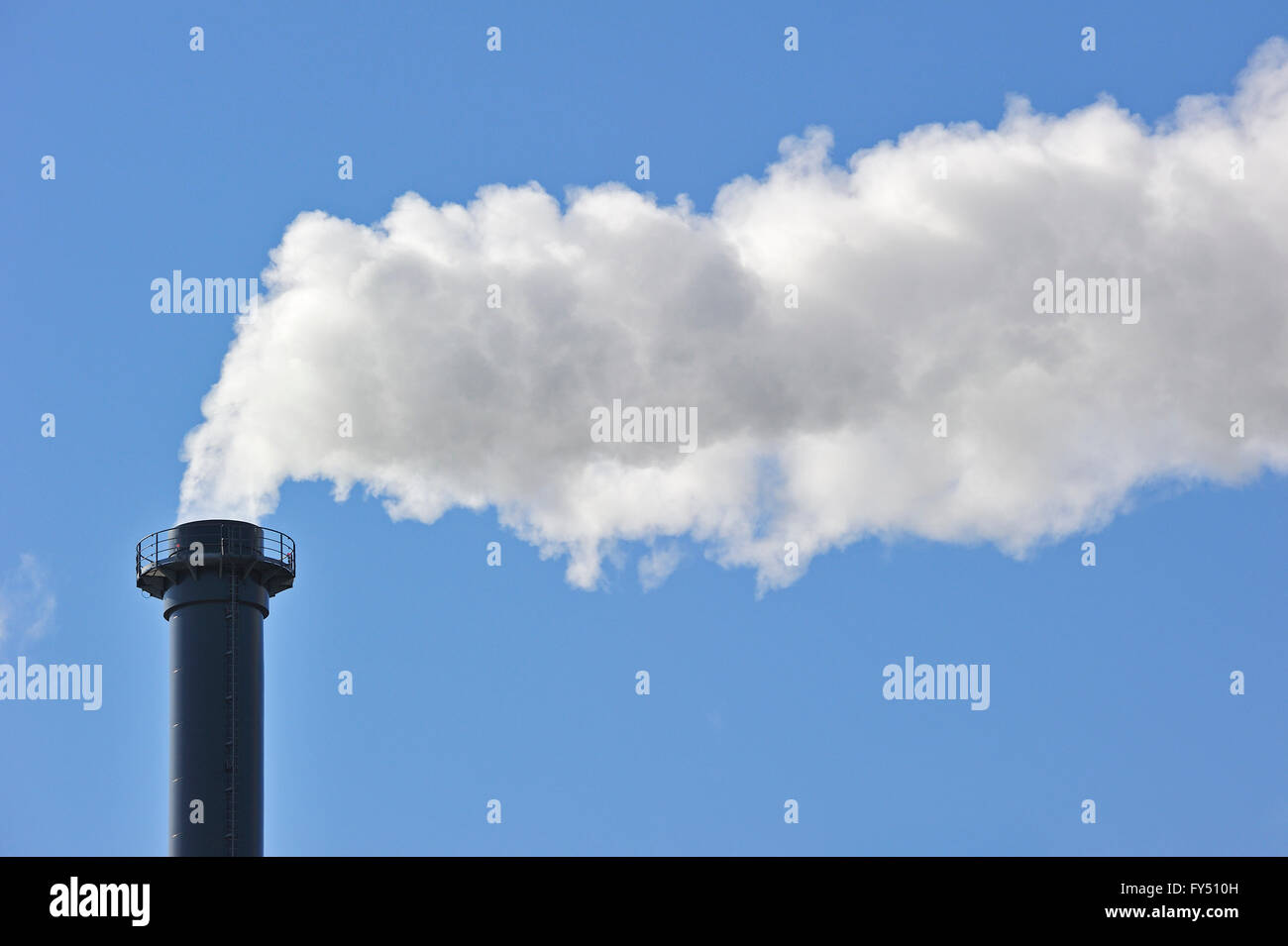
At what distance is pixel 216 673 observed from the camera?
70250 mm

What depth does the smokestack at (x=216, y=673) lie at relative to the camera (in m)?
68.4

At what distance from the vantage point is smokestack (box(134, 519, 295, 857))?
224 feet

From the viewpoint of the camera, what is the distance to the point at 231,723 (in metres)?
69.8

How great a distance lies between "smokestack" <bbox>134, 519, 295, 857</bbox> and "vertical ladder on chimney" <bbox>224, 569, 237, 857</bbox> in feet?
0.10

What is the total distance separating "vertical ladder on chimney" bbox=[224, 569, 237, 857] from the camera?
68.2 meters

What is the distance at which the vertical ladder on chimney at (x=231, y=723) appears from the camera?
224ft

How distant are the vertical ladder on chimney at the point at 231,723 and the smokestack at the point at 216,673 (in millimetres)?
30

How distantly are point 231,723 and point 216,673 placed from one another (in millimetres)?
1686
